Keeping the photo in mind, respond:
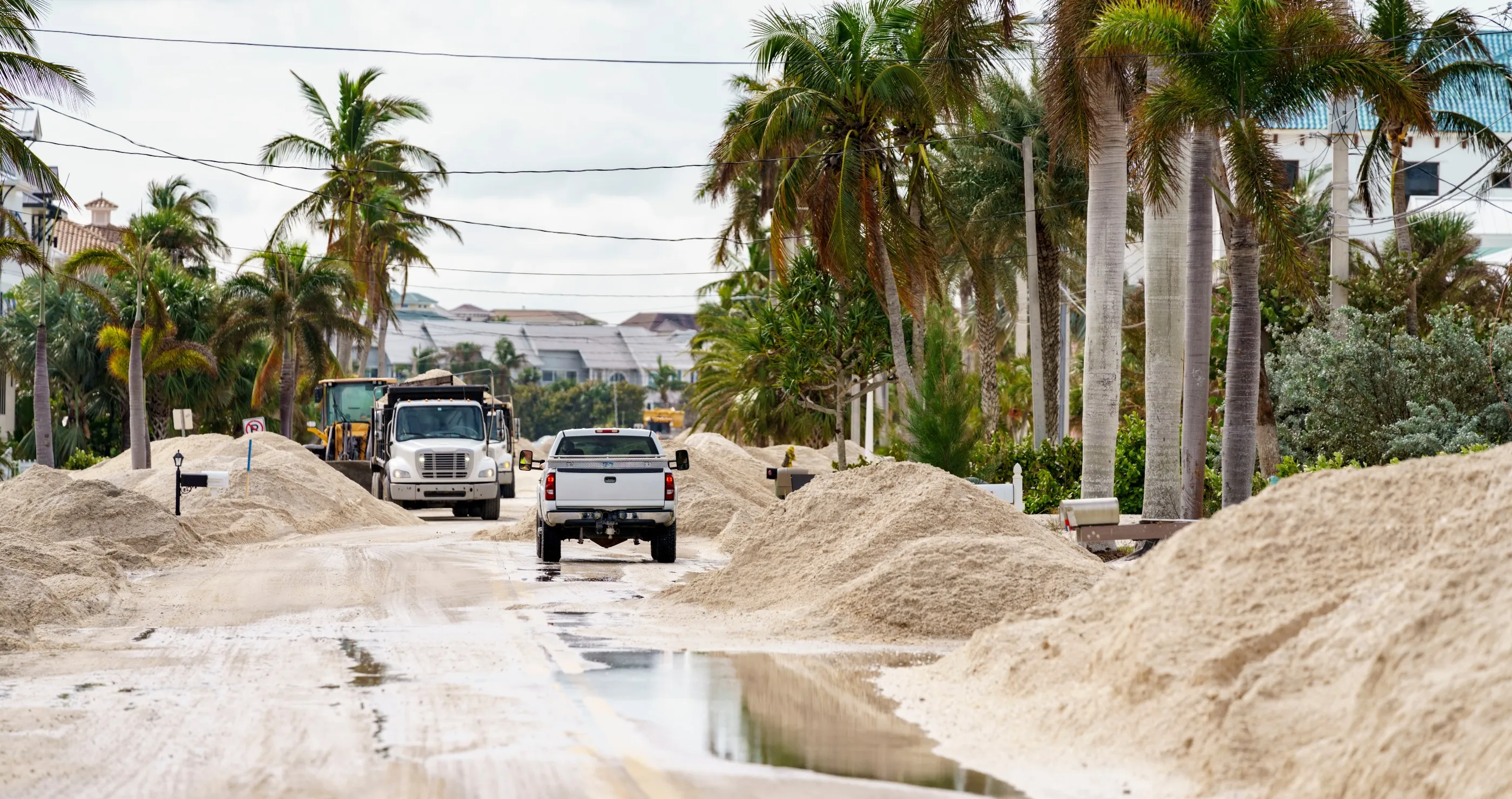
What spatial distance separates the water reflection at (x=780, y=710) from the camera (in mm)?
7645

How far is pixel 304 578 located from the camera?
18.5m

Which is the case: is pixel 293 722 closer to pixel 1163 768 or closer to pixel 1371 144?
pixel 1163 768

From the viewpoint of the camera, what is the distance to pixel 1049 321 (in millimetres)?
37688

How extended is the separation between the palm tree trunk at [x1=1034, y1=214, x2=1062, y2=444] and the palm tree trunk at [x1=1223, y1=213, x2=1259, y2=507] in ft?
45.4

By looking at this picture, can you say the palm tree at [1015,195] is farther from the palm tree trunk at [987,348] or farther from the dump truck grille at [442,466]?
the dump truck grille at [442,466]

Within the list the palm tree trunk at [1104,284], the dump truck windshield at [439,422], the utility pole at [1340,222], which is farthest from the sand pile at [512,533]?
the utility pole at [1340,222]

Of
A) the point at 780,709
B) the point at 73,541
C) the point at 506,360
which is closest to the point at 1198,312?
the point at 780,709

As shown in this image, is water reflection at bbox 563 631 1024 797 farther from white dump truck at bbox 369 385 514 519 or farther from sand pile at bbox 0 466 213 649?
white dump truck at bbox 369 385 514 519

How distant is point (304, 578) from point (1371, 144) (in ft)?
71.3

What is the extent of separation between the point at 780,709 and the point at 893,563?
4.85 m

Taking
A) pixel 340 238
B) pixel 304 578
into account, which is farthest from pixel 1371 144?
pixel 340 238

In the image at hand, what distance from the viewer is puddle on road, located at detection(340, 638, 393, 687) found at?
10.2 metres

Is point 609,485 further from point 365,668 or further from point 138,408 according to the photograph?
point 138,408

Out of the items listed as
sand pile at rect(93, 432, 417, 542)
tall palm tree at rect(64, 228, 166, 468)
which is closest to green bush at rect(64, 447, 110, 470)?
tall palm tree at rect(64, 228, 166, 468)
